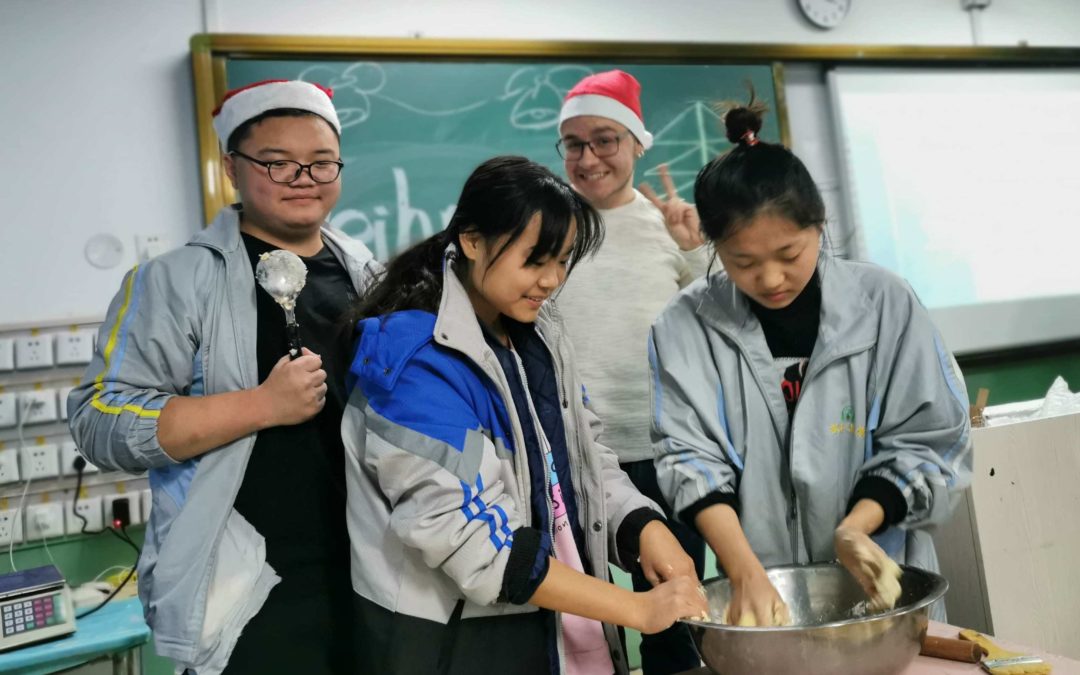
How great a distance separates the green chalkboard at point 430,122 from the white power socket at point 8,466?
1.05 meters

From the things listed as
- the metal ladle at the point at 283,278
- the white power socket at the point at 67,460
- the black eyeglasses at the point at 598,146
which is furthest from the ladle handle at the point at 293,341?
the white power socket at the point at 67,460

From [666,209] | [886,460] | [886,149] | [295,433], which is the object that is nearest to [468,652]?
[295,433]

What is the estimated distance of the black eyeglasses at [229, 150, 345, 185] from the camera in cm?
135

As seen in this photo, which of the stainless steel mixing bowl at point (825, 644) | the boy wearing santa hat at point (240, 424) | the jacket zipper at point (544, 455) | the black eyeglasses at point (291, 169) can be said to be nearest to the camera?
the stainless steel mixing bowl at point (825, 644)

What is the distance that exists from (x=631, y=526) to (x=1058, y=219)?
9.78 feet

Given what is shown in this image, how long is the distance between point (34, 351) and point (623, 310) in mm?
1549

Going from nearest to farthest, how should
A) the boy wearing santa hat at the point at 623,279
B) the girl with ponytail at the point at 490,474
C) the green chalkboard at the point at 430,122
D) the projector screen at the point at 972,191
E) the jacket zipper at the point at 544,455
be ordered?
the girl with ponytail at the point at 490,474 < the jacket zipper at the point at 544,455 < the boy wearing santa hat at the point at 623,279 < the green chalkboard at the point at 430,122 < the projector screen at the point at 972,191

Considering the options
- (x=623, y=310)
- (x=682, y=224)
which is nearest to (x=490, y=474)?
(x=623, y=310)

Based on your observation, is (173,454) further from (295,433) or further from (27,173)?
(27,173)

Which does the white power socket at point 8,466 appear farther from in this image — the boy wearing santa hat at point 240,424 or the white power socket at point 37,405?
the boy wearing santa hat at point 240,424

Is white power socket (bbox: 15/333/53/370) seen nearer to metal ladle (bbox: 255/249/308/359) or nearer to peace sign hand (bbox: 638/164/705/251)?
metal ladle (bbox: 255/249/308/359)

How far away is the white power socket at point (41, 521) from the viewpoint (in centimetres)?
213

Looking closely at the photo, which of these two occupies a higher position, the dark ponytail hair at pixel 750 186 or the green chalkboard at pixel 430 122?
the green chalkboard at pixel 430 122

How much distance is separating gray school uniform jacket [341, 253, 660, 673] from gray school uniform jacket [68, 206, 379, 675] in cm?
24
